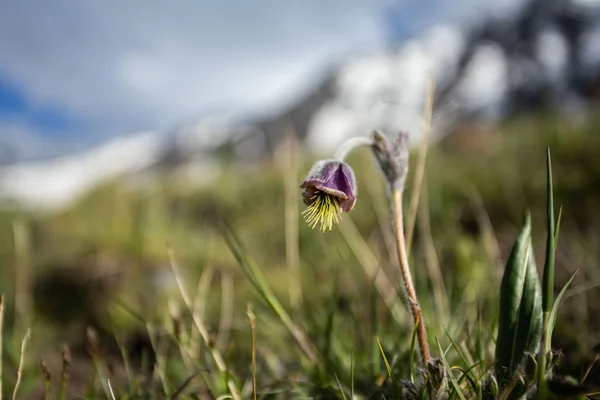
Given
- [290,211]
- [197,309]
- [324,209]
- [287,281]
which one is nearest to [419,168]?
[324,209]

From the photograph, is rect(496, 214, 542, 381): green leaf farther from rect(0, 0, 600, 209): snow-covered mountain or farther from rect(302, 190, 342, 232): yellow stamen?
rect(0, 0, 600, 209): snow-covered mountain

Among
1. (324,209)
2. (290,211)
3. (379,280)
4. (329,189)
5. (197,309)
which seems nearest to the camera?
(329,189)

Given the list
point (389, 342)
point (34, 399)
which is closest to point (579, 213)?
point (389, 342)

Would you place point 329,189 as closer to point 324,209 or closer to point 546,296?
point 324,209

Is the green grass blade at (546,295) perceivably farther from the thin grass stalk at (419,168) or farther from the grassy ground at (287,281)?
the thin grass stalk at (419,168)

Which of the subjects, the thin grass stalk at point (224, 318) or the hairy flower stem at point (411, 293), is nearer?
the hairy flower stem at point (411, 293)

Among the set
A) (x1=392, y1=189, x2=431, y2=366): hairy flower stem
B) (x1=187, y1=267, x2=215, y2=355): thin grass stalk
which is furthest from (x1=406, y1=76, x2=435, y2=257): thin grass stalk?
(x1=187, y1=267, x2=215, y2=355): thin grass stalk

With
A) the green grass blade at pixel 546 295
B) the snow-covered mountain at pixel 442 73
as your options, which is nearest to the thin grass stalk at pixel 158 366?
the green grass blade at pixel 546 295
